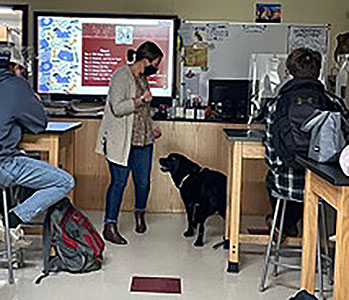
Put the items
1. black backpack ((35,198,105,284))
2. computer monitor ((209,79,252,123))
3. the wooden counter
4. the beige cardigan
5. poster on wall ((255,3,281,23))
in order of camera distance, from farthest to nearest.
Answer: poster on wall ((255,3,281,23)), computer monitor ((209,79,252,123)), the wooden counter, the beige cardigan, black backpack ((35,198,105,284))

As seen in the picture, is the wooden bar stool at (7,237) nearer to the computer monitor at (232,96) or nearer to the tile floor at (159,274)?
the tile floor at (159,274)

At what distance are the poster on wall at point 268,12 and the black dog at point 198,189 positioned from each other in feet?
8.85

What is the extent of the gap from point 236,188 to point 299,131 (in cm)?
71

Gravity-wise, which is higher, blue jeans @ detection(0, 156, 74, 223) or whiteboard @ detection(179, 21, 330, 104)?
whiteboard @ detection(179, 21, 330, 104)

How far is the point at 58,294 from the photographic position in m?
3.56

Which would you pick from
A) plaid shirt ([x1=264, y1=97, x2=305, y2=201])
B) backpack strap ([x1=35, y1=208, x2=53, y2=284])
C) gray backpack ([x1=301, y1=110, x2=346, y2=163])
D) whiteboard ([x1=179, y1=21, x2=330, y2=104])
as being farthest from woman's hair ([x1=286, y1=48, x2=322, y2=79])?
whiteboard ([x1=179, y1=21, x2=330, y2=104])

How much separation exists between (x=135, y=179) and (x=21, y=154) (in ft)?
3.96

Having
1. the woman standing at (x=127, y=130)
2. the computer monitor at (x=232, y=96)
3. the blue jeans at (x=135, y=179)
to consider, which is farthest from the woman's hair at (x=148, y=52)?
the computer monitor at (x=232, y=96)

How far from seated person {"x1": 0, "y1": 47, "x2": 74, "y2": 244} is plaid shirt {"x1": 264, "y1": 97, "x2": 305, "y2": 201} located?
117cm

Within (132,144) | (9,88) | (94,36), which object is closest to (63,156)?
(132,144)

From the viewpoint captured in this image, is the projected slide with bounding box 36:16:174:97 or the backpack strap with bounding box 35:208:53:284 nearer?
the backpack strap with bounding box 35:208:53:284

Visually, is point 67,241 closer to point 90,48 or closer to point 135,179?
point 135,179

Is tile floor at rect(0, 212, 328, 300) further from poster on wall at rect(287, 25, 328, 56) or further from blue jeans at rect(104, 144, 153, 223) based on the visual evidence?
poster on wall at rect(287, 25, 328, 56)

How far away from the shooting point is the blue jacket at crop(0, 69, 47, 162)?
3604 millimetres
